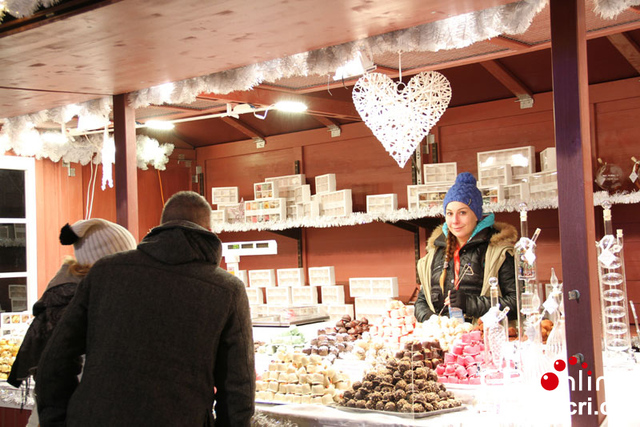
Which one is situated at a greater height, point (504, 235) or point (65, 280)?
point (504, 235)

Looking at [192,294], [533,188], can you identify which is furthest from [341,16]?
[533,188]

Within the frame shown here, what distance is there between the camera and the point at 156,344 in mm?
2115

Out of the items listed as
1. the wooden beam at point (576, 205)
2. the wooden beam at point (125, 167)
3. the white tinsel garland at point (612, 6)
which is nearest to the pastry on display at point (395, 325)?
the wooden beam at point (576, 205)

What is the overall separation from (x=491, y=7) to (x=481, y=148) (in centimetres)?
305

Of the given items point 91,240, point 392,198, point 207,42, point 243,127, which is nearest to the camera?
point 91,240

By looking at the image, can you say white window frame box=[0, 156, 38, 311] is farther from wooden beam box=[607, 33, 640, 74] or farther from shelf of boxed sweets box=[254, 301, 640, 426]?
wooden beam box=[607, 33, 640, 74]

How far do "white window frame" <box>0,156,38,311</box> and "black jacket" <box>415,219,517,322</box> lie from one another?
3.75m

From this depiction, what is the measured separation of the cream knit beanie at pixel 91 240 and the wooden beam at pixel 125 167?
136 cm

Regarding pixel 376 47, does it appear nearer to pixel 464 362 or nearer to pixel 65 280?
pixel 464 362

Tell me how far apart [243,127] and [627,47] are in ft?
11.9

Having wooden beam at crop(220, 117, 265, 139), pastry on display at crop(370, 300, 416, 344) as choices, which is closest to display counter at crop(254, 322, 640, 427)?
pastry on display at crop(370, 300, 416, 344)

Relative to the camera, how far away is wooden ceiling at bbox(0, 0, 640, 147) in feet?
8.68

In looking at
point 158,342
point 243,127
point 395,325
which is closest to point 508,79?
point 395,325

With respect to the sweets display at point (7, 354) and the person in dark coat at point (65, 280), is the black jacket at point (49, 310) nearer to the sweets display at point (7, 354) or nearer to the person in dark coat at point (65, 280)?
the person in dark coat at point (65, 280)
